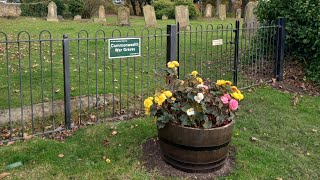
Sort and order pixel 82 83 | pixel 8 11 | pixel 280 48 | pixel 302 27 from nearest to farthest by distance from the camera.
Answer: pixel 82 83, pixel 280 48, pixel 302 27, pixel 8 11

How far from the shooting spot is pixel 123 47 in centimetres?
490

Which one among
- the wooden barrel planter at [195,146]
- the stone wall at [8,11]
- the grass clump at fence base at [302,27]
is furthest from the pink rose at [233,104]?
the stone wall at [8,11]

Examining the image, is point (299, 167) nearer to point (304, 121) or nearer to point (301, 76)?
point (304, 121)

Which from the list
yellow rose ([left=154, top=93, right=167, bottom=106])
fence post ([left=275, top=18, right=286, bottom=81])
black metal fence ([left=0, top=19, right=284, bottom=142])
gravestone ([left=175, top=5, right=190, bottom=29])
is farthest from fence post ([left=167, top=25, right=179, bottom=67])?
gravestone ([left=175, top=5, right=190, bottom=29])

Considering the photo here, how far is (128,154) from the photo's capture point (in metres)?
4.21

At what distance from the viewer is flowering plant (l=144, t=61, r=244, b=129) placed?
3676 mm

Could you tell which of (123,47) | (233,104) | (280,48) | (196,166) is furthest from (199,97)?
(280,48)

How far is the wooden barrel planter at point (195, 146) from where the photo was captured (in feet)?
11.9

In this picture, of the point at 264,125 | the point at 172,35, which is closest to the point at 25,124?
the point at 172,35

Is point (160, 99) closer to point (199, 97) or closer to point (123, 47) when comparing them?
point (199, 97)

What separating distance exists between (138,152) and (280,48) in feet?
15.4

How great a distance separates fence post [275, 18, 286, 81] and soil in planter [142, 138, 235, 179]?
3.92 m

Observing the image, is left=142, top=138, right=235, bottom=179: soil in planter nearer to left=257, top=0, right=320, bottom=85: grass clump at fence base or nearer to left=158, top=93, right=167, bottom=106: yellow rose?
left=158, top=93, right=167, bottom=106: yellow rose

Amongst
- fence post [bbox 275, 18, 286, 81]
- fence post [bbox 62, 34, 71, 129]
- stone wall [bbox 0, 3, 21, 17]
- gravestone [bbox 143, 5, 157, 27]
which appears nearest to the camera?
fence post [bbox 62, 34, 71, 129]
